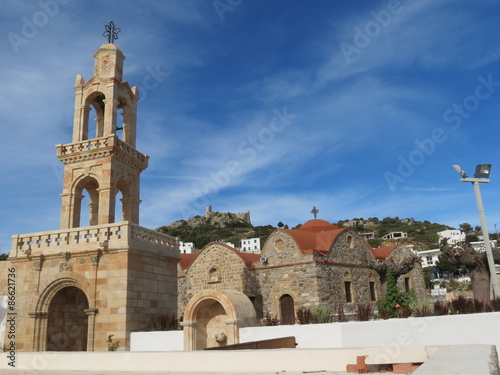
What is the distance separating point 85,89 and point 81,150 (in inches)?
108

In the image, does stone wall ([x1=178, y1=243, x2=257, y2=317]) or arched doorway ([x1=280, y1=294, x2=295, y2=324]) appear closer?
arched doorway ([x1=280, y1=294, x2=295, y2=324])

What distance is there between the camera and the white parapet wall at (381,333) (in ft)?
34.7

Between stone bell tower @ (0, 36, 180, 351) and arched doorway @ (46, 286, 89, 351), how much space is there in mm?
34

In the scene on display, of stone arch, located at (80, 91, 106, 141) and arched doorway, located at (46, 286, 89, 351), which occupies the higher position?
stone arch, located at (80, 91, 106, 141)

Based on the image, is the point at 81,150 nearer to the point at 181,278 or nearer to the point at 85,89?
the point at 85,89

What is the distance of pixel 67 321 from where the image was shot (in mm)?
14945

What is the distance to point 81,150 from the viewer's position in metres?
16.2

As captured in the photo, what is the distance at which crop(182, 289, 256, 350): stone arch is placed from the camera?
42.7ft

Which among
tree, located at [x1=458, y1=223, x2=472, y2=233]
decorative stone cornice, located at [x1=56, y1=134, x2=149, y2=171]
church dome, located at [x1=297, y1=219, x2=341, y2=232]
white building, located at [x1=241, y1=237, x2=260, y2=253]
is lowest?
church dome, located at [x1=297, y1=219, x2=341, y2=232]

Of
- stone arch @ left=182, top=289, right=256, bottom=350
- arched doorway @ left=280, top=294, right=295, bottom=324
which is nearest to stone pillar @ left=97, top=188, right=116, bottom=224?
stone arch @ left=182, top=289, right=256, bottom=350

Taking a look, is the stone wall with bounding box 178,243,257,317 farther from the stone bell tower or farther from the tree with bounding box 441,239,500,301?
the tree with bounding box 441,239,500,301

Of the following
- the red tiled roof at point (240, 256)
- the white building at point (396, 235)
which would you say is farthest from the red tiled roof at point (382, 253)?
the white building at point (396, 235)

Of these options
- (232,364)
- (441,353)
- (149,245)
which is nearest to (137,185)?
(149,245)

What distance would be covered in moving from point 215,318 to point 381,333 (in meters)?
5.53
